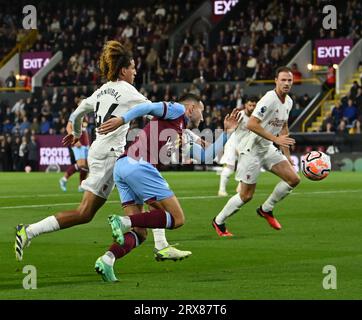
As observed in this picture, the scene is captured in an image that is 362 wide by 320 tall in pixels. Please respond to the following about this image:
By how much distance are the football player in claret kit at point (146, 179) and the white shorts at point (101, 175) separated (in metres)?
0.22

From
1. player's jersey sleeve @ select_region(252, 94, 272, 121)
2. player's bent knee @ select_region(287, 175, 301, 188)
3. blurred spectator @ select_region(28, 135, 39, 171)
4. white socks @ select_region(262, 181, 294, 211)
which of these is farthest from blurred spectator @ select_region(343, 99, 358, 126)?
player's jersey sleeve @ select_region(252, 94, 272, 121)

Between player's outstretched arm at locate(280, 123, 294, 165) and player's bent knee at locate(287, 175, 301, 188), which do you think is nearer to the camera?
player's bent knee at locate(287, 175, 301, 188)

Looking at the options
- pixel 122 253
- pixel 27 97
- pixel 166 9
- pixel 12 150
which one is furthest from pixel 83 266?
pixel 166 9

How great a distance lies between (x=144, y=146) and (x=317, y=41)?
114 ft

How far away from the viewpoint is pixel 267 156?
1655cm

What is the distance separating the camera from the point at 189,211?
2033 cm

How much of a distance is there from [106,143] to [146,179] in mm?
836

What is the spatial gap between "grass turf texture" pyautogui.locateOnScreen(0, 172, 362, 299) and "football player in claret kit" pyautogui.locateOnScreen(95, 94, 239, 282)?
435 mm

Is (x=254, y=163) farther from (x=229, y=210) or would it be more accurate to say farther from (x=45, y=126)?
(x=45, y=126)

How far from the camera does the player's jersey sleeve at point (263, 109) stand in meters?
16.0

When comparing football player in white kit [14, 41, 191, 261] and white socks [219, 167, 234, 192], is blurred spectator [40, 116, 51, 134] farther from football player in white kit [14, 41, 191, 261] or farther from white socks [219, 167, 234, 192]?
football player in white kit [14, 41, 191, 261]

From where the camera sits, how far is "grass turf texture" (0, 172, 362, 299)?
983cm

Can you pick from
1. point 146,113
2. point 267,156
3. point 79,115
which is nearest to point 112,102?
point 146,113
